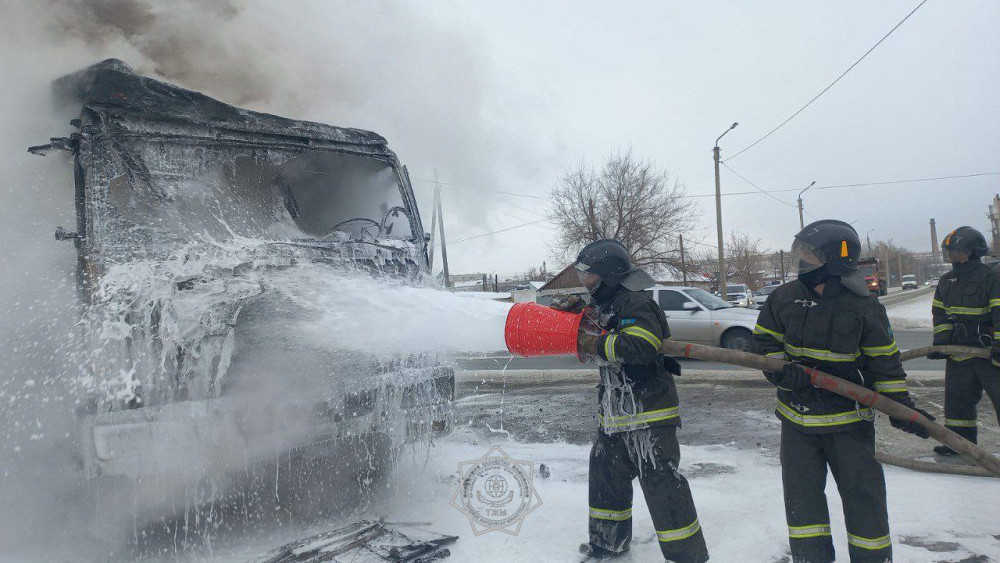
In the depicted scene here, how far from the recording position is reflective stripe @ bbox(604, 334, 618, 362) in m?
2.54

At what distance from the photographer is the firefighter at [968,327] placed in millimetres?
3797

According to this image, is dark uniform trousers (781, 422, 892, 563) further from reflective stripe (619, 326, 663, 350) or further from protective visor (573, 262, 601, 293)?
protective visor (573, 262, 601, 293)

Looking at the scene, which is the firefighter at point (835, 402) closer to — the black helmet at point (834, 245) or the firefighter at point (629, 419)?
the black helmet at point (834, 245)

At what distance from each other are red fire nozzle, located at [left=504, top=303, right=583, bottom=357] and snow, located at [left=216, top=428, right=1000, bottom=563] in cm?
103

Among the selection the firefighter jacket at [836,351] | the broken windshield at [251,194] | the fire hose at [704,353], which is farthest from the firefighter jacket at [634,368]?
the broken windshield at [251,194]

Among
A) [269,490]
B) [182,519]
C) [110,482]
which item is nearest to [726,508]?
[269,490]

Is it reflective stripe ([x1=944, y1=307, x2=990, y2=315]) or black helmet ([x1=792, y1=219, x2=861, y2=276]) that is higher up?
black helmet ([x1=792, y1=219, x2=861, y2=276])

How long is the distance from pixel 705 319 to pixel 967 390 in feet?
19.6

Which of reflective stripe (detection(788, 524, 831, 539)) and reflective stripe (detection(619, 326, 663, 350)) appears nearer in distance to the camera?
reflective stripe (detection(788, 524, 831, 539))

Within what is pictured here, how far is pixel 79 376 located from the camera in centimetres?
265

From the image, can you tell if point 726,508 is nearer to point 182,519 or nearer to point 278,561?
point 278,561

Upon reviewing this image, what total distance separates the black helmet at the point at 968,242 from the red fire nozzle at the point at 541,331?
3119 millimetres

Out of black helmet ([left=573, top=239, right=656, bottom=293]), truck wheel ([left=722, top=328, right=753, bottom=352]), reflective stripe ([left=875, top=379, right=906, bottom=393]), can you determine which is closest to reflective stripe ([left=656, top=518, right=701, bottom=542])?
reflective stripe ([left=875, top=379, right=906, bottom=393])

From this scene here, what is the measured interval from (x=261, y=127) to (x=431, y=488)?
2.66m
